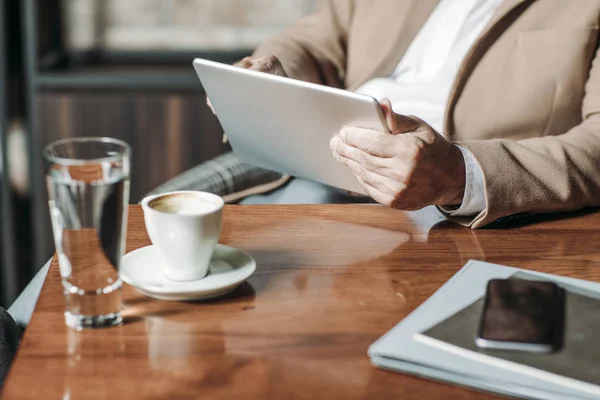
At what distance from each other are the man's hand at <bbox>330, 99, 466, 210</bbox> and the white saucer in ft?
0.78

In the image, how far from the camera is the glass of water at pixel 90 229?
25.3 inches

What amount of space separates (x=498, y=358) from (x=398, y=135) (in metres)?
0.40

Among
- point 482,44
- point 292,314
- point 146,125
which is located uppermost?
point 482,44

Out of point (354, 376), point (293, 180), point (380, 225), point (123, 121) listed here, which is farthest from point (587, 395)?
point (123, 121)

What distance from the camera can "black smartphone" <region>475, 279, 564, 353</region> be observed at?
61cm

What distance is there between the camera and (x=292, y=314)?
27.9 inches

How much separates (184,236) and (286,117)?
340mm

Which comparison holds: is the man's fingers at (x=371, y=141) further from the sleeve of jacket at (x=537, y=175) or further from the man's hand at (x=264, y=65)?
the man's hand at (x=264, y=65)

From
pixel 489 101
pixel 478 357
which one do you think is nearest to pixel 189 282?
pixel 478 357

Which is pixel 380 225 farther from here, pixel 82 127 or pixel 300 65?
pixel 82 127

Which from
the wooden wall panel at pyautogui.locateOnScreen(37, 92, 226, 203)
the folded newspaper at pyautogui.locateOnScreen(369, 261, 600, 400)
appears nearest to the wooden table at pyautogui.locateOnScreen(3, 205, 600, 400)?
the folded newspaper at pyautogui.locateOnScreen(369, 261, 600, 400)

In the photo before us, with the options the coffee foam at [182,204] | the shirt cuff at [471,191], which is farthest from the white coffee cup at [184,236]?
the shirt cuff at [471,191]

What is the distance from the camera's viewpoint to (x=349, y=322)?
0.69 meters

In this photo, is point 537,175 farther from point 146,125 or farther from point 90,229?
point 146,125
